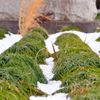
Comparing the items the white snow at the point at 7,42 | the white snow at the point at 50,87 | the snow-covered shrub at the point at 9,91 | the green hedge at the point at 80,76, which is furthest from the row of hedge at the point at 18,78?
the white snow at the point at 7,42

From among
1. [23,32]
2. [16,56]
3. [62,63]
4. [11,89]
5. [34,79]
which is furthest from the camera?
[23,32]

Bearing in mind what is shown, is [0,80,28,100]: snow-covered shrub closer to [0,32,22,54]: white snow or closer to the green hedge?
the green hedge

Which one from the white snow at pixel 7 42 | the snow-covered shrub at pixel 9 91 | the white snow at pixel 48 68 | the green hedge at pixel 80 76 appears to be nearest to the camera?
the snow-covered shrub at pixel 9 91

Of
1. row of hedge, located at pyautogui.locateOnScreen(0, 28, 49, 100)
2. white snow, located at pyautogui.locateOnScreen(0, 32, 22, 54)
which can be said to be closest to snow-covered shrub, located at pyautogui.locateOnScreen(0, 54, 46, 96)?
row of hedge, located at pyautogui.locateOnScreen(0, 28, 49, 100)

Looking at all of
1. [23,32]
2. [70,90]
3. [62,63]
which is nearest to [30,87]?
[70,90]

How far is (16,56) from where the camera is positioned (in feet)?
21.2

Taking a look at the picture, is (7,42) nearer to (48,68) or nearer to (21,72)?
(48,68)

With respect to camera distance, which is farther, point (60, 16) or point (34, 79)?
point (60, 16)

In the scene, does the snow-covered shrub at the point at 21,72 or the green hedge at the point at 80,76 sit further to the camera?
the snow-covered shrub at the point at 21,72

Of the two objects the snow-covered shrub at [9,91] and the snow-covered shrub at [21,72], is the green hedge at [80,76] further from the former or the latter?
the snow-covered shrub at [9,91]

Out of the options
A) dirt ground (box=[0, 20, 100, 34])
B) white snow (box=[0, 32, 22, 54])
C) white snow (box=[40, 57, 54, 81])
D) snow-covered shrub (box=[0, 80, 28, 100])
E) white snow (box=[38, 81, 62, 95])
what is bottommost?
snow-covered shrub (box=[0, 80, 28, 100])

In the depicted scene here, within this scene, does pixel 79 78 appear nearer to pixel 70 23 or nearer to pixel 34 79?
pixel 34 79

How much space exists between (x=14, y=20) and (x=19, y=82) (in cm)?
1335

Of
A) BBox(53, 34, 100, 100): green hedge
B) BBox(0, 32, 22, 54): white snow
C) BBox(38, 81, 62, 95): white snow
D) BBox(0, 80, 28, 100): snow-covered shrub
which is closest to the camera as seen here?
BBox(0, 80, 28, 100): snow-covered shrub
